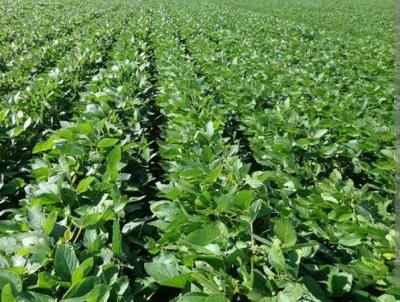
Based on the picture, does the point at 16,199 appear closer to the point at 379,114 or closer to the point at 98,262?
the point at 98,262

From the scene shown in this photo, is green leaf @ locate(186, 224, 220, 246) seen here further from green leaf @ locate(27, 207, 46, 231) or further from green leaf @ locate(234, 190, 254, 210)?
green leaf @ locate(27, 207, 46, 231)

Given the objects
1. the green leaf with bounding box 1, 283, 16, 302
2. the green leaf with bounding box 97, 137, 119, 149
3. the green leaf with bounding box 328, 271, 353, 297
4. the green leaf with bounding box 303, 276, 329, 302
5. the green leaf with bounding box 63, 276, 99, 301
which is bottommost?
the green leaf with bounding box 328, 271, 353, 297

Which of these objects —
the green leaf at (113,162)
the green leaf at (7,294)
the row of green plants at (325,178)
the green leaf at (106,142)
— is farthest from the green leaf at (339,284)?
the green leaf at (106,142)

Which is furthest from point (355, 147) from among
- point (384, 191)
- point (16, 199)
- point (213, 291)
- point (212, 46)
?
point (212, 46)

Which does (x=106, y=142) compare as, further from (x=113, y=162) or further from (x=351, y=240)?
(x=351, y=240)

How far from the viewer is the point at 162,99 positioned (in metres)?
3.96

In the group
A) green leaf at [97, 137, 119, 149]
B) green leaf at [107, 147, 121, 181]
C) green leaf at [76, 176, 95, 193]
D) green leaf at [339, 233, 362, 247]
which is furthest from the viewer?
green leaf at [97, 137, 119, 149]

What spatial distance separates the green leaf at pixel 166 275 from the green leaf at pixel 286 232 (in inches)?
13.0

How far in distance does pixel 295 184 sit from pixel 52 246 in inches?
→ 43.5

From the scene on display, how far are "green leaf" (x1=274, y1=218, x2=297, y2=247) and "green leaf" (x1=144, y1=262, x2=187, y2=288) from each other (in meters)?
0.33

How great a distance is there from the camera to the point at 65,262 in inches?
51.1

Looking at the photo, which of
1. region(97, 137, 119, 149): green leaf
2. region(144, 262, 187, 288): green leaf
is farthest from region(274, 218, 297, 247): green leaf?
region(97, 137, 119, 149): green leaf

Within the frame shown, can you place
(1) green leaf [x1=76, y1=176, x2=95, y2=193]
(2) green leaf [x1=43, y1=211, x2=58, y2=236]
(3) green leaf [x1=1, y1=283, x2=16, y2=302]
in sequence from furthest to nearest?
(1) green leaf [x1=76, y1=176, x2=95, y2=193] → (2) green leaf [x1=43, y1=211, x2=58, y2=236] → (3) green leaf [x1=1, y1=283, x2=16, y2=302]

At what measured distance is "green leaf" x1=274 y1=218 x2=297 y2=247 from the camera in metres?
1.34
